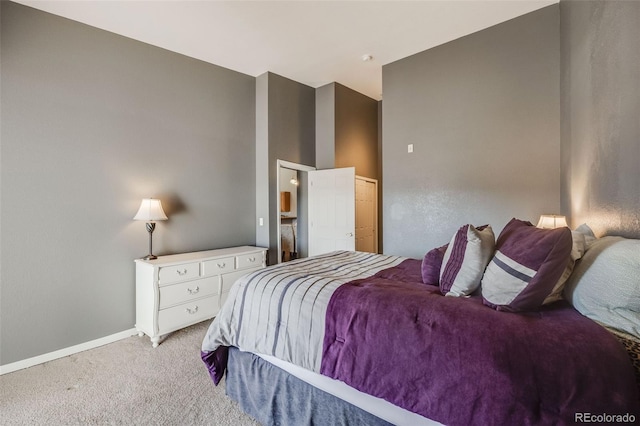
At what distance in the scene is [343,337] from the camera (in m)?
1.30

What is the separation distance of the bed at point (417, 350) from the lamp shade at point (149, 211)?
5.03 ft

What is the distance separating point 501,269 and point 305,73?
3.62 meters

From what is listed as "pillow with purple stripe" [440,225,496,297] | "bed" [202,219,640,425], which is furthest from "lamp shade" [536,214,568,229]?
"pillow with purple stripe" [440,225,496,297]

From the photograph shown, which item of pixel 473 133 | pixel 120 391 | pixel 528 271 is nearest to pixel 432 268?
pixel 528 271

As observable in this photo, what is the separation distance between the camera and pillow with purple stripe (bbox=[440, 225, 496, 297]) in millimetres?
1360

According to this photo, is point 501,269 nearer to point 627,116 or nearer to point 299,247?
point 627,116

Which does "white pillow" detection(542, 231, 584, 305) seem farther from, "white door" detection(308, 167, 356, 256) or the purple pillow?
"white door" detection(308, 167, 356, 256)

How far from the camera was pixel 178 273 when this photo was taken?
2.74 metres

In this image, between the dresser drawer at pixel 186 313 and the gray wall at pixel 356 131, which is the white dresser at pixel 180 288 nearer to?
the dresser drawer at pixel 186 313

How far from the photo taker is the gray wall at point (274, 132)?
3834mm

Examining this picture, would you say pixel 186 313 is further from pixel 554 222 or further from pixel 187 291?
pixel 554 222

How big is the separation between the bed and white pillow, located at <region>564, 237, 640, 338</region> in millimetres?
53

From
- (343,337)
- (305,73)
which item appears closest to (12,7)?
(305,73)

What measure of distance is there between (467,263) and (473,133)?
2.23 m
